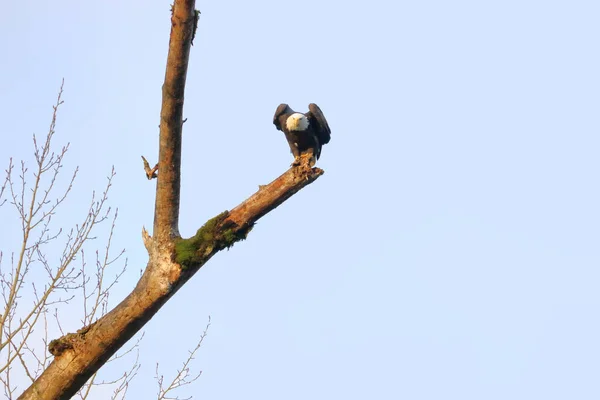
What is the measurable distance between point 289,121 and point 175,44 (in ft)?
10.3

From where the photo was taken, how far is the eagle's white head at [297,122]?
7047mm

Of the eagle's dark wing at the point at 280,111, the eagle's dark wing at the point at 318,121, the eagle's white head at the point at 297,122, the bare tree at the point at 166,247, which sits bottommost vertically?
the bare tree at the point at 166,247

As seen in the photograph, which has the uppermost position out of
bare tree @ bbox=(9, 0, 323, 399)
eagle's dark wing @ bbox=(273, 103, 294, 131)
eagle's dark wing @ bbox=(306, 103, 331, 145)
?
eagle's dark wing @ bbox=(273, 103, 294, 131)

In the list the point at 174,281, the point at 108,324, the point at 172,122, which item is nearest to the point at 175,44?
the point at 172,122

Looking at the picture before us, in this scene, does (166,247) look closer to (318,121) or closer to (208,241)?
(208,241)

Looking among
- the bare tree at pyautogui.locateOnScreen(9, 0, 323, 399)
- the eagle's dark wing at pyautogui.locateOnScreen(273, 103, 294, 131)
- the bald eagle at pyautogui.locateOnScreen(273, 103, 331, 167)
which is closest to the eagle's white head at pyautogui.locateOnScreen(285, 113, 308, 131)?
the bald eagle at pyautogui.locateOnScreen(273, 103, 331, 167)

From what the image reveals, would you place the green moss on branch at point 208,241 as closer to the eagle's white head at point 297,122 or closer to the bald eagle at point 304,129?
the bald eagle at point 304,129

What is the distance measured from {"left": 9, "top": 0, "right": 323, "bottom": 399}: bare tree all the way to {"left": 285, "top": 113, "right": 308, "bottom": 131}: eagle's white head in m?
2.38

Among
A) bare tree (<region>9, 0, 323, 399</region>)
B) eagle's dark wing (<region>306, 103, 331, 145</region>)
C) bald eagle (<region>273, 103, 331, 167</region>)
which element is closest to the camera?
bare tree (<region>9, 0, 323, 399</region>)

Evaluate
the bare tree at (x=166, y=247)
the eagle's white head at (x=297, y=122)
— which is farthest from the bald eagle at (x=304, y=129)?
the bare tree at (x=166, y=247)

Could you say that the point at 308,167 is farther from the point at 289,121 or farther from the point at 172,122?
the point at 289,121

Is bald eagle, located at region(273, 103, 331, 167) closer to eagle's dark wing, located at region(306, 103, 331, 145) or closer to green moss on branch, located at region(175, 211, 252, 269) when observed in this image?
eagle's dark wing, located at region(306, 103, 331, 145)

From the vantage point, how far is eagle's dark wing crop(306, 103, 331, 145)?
7281mm

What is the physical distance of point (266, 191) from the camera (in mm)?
4668
